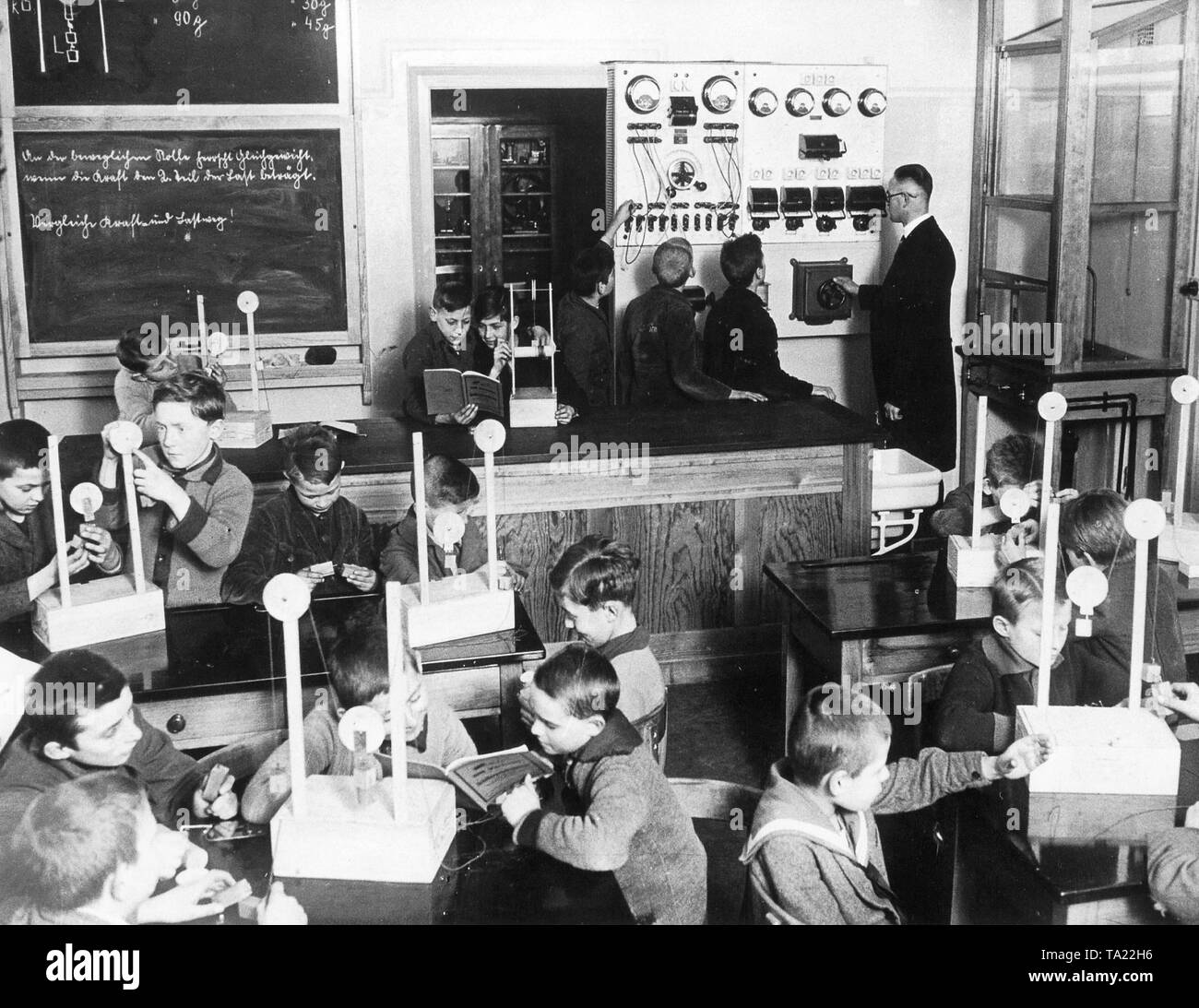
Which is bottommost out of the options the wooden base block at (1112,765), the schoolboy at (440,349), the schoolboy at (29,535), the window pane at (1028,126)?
the wooden base block at (1112,765)

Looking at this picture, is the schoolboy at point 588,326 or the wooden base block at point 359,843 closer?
the wooden base block at point 359,843

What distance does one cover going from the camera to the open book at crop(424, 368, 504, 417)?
4.09 meters

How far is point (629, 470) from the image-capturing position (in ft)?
13.3

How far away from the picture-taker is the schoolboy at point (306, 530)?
3168 millimetres

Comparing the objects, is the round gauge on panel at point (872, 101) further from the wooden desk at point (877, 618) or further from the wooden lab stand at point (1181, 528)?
the wooden desk at point (877, 618)

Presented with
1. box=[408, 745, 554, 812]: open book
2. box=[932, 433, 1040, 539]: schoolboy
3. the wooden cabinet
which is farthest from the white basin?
the wooden cabinet

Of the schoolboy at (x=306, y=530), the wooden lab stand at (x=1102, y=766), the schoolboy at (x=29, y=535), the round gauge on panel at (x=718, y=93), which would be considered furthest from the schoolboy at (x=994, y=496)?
the round gauge on panel at (x=718, y=93)

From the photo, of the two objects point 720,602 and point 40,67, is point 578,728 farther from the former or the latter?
point 40,67

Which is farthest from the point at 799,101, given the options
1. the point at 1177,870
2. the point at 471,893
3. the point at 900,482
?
the point at 471,893

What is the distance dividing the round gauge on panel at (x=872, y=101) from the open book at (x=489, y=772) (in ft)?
14.2

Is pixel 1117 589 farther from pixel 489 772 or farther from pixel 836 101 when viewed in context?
pixel 836 101

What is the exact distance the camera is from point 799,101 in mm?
5730
